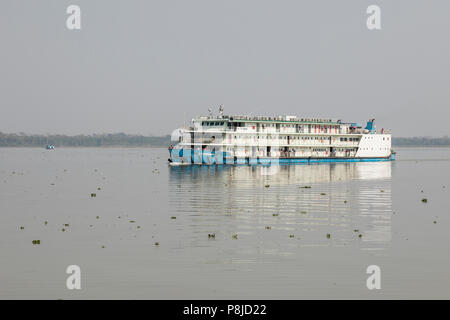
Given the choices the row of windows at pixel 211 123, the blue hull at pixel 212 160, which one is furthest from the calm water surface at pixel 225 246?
the row of windows at pixel 211 123

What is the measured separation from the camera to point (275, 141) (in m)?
120

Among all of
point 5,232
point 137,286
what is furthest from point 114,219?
point 137,286

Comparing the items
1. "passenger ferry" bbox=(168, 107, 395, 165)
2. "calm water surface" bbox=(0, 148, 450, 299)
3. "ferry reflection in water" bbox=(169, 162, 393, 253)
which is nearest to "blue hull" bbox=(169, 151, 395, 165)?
"passenger ferry" bbox=(168, 107, 395, 165)

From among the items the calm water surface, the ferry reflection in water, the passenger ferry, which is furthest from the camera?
the passenger ferry

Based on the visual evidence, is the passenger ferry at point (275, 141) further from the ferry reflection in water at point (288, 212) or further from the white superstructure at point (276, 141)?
the ferry reflection in water at point (288, 212)

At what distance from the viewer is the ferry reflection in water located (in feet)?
105

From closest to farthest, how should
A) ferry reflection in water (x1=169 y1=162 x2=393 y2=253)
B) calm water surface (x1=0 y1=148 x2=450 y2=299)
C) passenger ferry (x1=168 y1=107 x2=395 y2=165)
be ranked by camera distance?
calm water surface (x1=0 y1=148 x2=450 y2=299) → ferry reflection in water (x1=169 y1=162 x2=393 y2=253) → passenger ferry (x1=168 y1=107 x2=395 y2=165)

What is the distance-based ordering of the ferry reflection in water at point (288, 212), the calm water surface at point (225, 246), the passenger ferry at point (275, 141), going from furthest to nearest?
the passenger ferry at point (275, 141) → the ferry reflection in water at point (288, 212) → the calm water surface at point (225, 246)

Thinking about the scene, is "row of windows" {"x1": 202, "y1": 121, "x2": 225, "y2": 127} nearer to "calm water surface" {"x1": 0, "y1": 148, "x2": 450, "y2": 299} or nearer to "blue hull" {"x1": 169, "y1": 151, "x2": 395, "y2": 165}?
"blue hull" {"x1": 169, "y1": 151, "x2": 395, "y2": 165}

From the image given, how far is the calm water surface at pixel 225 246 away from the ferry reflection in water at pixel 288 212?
0.11m

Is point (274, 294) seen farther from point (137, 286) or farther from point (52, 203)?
point (52, 203)

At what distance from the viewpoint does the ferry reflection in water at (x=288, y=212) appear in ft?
105

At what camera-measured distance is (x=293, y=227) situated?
116ft

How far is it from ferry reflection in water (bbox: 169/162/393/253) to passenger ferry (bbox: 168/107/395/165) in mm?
41212
